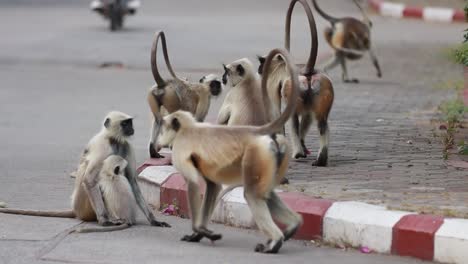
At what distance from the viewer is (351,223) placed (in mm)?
6594

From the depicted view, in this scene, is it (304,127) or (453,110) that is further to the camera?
(453,110)

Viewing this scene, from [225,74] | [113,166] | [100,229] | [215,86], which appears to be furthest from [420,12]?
[100,229]

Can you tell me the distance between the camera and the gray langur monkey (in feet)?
23.3

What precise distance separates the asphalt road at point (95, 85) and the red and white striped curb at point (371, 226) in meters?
0.10

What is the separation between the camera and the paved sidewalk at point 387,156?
7.38 metres

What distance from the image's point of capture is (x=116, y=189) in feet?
23.3

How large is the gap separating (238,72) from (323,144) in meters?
1.02

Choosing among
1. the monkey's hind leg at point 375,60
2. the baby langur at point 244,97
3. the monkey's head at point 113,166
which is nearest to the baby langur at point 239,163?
the monkey's head at point 113,166

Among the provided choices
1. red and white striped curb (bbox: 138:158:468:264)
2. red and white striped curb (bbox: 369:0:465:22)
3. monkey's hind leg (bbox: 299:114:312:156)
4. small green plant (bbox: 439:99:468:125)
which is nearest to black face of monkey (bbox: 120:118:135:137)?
red and white striped curb (bbox: 138:158:468:264)

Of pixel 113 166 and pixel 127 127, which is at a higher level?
pixel 127 127

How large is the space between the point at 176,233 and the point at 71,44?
12555 mm

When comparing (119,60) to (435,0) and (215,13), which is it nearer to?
(215,13)

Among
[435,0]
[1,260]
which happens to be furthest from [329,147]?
[435,0]

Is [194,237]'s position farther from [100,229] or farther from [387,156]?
[387,156]
